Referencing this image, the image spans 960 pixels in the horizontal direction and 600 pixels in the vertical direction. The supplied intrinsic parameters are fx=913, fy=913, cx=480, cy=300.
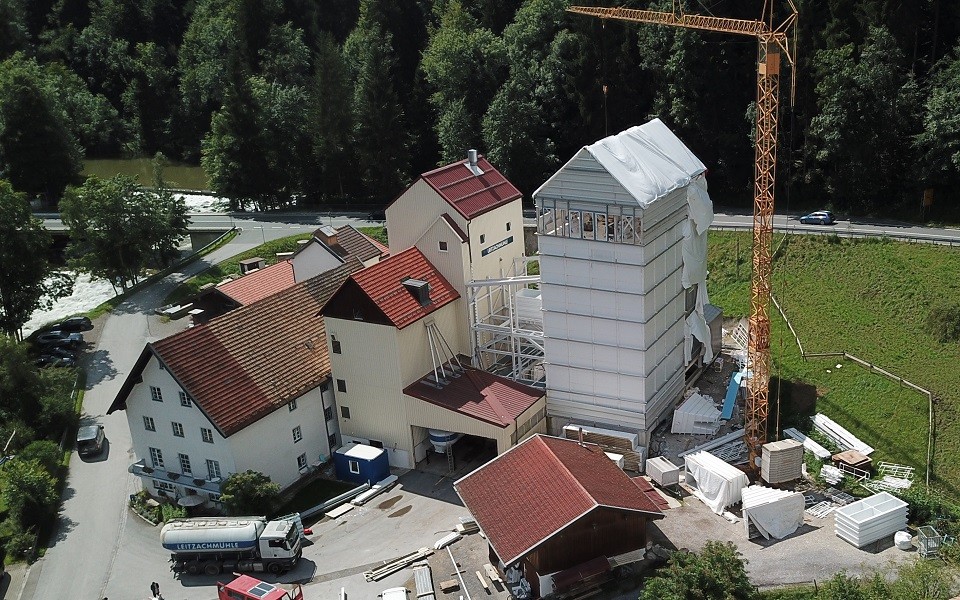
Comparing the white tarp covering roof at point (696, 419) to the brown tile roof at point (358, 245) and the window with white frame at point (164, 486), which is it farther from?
the window with white frame at point (164, 486)

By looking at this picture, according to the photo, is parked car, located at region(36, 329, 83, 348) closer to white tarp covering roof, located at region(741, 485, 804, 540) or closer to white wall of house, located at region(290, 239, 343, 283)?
white wall of house, located at region(290, 239, 343, 283)

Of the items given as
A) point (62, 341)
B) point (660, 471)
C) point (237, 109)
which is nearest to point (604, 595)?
point (660, 471)

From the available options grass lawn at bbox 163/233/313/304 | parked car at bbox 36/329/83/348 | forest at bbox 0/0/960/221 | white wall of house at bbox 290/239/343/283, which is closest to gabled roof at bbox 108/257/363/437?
white wall of house at bbox 290/239/343/283

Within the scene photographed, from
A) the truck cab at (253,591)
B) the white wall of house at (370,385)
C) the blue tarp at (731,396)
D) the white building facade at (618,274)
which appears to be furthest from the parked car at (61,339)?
the blue tarp at (731,396)

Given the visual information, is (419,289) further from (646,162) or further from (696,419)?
(696,419)

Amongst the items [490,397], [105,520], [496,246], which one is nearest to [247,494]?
[105,520]
